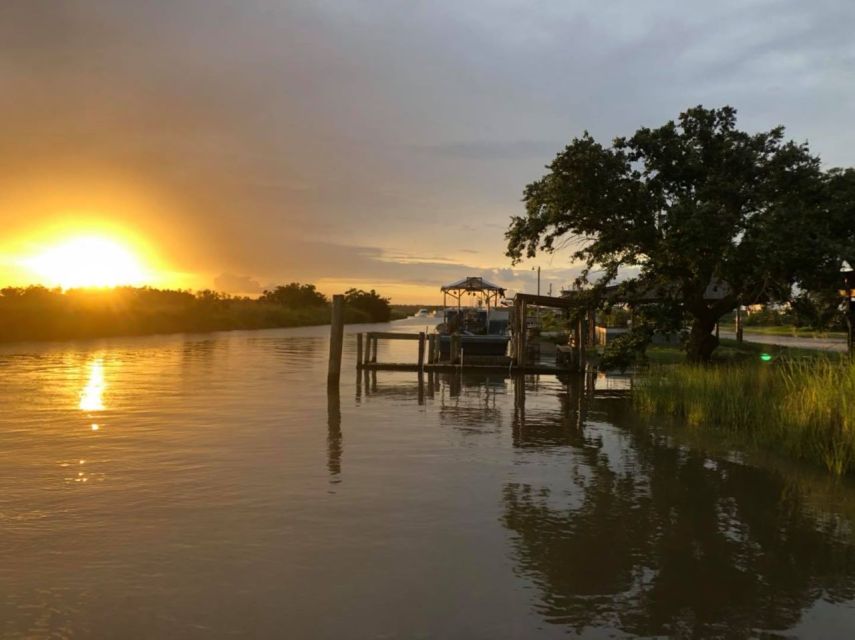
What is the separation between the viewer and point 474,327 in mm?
37531

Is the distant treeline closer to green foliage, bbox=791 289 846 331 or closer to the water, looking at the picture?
the water

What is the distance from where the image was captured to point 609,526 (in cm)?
744

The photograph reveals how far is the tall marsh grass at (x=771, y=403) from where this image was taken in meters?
10.2

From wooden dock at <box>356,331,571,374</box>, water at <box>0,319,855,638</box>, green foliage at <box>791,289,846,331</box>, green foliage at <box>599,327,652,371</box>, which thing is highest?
green foliage at <box>791,289,846,331</box>

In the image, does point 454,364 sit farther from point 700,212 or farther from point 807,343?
point 807,343

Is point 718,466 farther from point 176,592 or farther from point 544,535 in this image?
point 176,592

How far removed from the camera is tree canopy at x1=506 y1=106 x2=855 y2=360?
16.2 metres

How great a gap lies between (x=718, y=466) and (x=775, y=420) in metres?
2.30

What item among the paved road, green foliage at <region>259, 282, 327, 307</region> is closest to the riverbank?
green foliage at <region>259, 282, 327, 307</region>

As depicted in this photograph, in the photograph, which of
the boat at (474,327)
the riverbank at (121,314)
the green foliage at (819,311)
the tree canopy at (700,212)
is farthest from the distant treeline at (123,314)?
the green foliage at (819,311)

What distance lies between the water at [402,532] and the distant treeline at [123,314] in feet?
103

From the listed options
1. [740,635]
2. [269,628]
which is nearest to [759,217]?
[740,635]

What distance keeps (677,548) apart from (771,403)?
23.4 feet

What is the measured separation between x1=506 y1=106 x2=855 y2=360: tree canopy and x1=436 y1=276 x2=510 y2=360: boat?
8.38 metres
